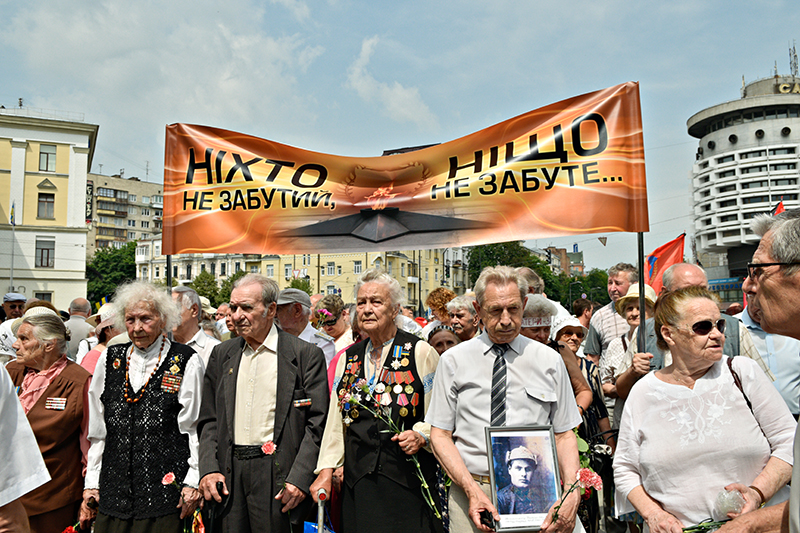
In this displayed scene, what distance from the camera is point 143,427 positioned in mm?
3941

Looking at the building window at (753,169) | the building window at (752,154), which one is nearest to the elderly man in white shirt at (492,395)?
the building window at (752,154)

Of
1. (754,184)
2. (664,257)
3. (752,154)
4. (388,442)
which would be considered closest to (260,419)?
(388,442)

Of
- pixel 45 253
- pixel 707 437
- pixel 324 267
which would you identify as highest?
pixel 324 267

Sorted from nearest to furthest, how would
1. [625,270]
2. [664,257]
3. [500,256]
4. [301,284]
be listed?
1. [625,270]
2. [664,257]
3. [301,284]
4. [500,256]

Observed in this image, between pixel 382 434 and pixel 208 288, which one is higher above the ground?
pixel 208 288

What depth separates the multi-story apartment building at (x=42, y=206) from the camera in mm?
47531

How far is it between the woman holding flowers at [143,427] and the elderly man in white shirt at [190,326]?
144 cm

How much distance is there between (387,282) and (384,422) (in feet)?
3.25

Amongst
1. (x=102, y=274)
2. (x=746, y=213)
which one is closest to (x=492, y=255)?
(x=746, y=213)

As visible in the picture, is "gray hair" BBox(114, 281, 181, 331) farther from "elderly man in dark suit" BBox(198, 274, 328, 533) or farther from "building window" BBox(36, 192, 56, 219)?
"building window" BBox(36, 192, 56, 219)

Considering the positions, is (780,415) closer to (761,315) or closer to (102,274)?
(761,315)

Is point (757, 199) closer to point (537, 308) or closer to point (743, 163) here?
point (743, 163)

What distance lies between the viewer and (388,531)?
3654mm

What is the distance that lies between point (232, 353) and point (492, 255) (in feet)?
261
